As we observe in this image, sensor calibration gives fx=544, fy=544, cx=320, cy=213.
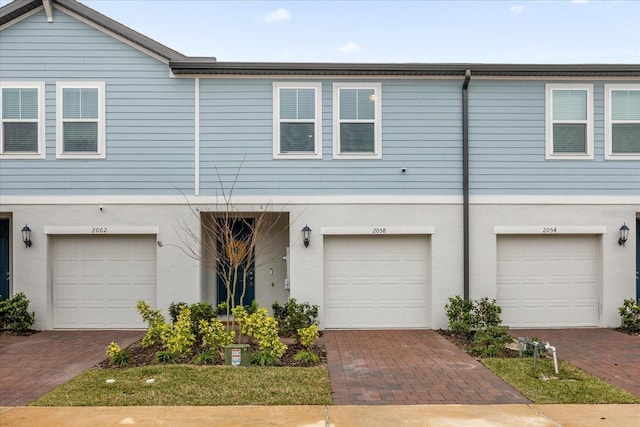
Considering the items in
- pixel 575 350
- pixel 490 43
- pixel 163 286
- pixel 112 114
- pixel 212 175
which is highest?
pixel 490 43

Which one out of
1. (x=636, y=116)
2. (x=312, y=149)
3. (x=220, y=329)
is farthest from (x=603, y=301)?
(x=220, y=329)

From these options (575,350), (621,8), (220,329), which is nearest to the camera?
(220,329)

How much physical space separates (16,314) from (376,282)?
7427 mm

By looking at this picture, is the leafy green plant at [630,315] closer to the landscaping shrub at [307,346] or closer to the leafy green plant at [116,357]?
the landscaping shrub at [307,346]

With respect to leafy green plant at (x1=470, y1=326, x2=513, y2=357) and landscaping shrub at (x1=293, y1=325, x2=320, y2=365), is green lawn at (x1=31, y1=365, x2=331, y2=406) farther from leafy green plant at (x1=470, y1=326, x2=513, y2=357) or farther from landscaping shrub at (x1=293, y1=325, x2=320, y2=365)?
leafy green plant at (x1=470, y1=326, x2=513, y2=357)

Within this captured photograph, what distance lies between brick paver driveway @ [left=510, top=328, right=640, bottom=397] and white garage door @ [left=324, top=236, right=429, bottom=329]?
7.27 feet

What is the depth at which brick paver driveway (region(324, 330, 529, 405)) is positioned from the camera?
6.78m

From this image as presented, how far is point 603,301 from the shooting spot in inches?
459

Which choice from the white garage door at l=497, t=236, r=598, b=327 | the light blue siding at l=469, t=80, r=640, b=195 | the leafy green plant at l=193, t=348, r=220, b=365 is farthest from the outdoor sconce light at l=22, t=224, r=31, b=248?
the white garage door at l=497, t=236, r=598, b=327

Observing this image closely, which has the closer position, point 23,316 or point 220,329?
point 220,329

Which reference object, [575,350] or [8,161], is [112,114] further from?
[575,350]

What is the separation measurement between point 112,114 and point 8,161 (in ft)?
7.83

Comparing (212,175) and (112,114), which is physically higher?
(112,114)

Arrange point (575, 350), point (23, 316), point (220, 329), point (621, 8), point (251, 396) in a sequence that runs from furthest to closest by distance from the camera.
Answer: point (621, 8) < point (23, 316) < point (575, 350) < point (220, 329) < point (251, 396)
